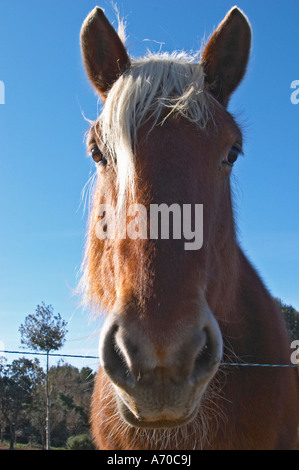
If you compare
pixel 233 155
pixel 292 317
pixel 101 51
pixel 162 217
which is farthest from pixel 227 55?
pixel 292 317

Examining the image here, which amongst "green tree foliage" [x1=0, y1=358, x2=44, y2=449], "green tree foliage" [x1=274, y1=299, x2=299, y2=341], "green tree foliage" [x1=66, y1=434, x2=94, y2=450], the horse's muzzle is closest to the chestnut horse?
the horse's muzzle

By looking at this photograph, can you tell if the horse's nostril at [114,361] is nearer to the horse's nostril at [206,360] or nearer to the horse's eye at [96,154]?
the horse's nostril at [206,360]

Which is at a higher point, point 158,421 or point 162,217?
point 162,217

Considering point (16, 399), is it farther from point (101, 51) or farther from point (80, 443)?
point (101, 51)

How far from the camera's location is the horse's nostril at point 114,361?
2072mm

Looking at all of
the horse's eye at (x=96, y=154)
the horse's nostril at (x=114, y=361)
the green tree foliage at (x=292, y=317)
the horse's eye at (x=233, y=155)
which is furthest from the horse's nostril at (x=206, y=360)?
the green tree foliage at (x=292, y=317)

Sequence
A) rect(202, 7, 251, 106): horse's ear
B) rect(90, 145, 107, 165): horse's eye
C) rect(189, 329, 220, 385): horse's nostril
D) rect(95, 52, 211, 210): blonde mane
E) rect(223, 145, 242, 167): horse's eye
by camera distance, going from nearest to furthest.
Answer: rect(189, 329, 220, 385): horse's nostril → rect(95, 52, 211, 210): blonde mane → rect(223, 145, 242, 167): horse's eye → rect(90, 145, 107, 165): horse's eye → rect(202, 7, 251, 106): horse's ear

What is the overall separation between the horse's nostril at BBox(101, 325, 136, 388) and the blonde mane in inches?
38.9

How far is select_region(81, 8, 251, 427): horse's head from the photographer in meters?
1.99

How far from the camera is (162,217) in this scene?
233 centimetres

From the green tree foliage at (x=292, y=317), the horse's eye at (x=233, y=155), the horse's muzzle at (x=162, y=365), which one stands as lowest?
the horse's muzzle at (x=162, y=365)

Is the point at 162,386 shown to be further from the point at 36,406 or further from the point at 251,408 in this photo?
the point at 36,406

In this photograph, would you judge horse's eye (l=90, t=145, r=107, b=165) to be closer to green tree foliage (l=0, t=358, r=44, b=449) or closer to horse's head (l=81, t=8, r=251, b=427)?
horse's head (l=81, t=8, r=251, b=427)

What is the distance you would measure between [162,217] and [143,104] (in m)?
1.16
